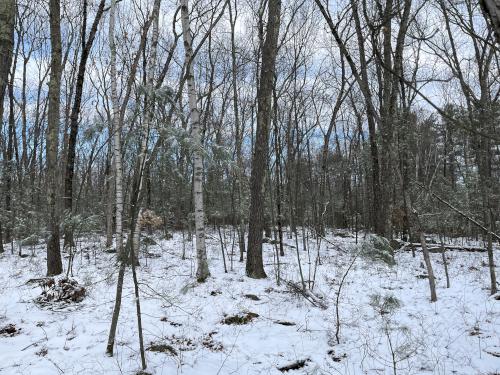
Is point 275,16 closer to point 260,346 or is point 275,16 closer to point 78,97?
point 78,97

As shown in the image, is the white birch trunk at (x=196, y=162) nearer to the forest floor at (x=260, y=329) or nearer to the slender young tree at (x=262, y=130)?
the forest floor at (x=260, y=329)

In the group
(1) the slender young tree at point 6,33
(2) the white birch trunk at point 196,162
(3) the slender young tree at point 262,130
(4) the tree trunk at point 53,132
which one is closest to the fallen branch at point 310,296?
(3) the slender young tree at point 262,130

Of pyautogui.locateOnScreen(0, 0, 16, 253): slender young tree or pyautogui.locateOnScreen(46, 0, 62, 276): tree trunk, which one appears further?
pyautogui.locateOnScreen(46, 0, 62, 276): tree trunk

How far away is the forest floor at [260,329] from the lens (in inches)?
154

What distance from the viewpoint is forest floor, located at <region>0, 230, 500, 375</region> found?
392cm

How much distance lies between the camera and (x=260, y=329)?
5094 millimetres

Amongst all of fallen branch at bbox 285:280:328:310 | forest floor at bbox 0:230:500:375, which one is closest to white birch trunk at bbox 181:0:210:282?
forest floor at bbox 0:230:500:375

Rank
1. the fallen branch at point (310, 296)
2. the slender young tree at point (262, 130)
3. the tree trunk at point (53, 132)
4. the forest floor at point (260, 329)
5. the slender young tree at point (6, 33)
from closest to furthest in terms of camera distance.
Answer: the slender young tree at point (6, 33), the forest floor at point (260, 329), the fallen branch at point (310, 296), the tree trunk at point (53, 132), the slender young tree at point (262, 130)

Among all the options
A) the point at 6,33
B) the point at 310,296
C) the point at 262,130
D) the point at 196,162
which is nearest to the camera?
the point at 6,33

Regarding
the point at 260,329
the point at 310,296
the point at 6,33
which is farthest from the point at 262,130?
the point at 6,33

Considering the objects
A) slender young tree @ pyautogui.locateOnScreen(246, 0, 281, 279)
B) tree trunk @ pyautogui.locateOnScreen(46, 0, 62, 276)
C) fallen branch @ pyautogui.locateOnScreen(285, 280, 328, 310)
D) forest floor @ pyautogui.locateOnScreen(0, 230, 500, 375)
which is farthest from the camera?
slender young tree @ pyautogui.locateOnScreen(246, 0, 281, 279)

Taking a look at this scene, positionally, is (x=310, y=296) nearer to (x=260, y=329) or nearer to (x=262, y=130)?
(x=260, y=329)

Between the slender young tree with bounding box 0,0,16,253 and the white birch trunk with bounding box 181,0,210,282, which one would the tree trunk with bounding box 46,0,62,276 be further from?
the slender young tree with bounding box 0,0,16,253

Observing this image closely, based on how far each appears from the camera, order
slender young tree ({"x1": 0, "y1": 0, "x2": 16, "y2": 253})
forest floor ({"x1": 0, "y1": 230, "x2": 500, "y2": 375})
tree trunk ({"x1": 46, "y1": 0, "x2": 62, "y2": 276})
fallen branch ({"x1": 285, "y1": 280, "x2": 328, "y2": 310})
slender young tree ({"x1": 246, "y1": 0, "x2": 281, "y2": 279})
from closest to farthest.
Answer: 1. slender young tree ({"x1": 0, "y1": 0, "x2": 16, "y2": 253})
2. forest floor ({"x1": 0, "y1": 230, "x2": 500, "y2": 375})
3. fallen branch ({"x1": 285, "y1": 280, "x2": 328, "y2": 310})
4. tree trunk ({"x1": 46, "y1": 0, "x2": 62, "y2": 276})
5. slender young tree ({"x1": 246, "y1": 0, "x2": 281, "y2": 279})
